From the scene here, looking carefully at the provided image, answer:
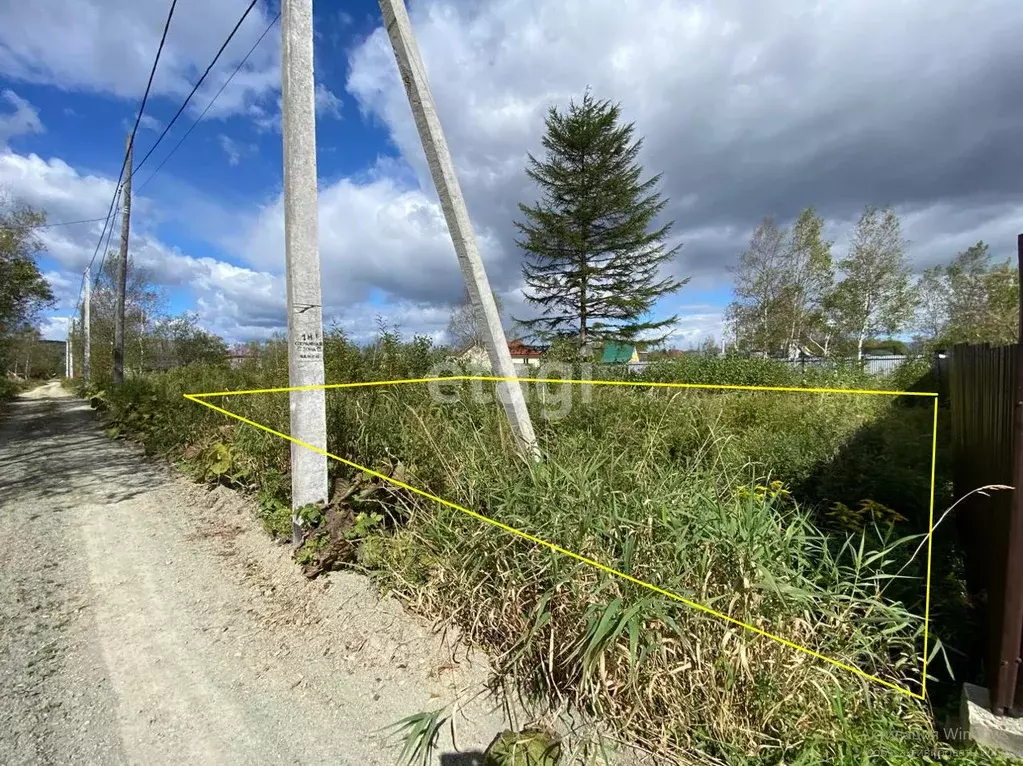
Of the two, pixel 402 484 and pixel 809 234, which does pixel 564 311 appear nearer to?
pixel 809 234

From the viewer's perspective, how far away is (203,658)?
7.25ft

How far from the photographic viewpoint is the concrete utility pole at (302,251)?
3109 mm

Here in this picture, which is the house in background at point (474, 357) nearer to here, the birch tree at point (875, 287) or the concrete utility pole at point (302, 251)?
the concrete utility pole at point (302, 251)

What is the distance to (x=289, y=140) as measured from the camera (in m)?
3.10

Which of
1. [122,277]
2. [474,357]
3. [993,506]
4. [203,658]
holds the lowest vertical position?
[203,658]

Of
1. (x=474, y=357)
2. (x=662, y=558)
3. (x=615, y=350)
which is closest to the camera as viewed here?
(x=662, y=558)

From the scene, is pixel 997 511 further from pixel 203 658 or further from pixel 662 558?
pixel 203 658

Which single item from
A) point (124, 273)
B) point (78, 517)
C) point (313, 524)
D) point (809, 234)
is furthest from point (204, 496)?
point (809, 234)

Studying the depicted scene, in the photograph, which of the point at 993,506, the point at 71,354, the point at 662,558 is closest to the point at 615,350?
the point at 993,506

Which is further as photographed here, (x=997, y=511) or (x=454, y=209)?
(x=454, y=209)

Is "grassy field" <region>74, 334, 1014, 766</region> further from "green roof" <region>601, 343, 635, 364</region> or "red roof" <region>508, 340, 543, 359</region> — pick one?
"red roof" <region>508, 340, 543, 359</region>

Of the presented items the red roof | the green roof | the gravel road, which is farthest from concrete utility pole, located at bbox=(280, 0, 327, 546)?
the red roof

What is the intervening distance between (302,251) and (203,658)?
2482 millimetres

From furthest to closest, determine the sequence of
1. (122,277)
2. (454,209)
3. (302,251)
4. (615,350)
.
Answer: (615,350)
(122,277)
(454,209)
(302,251)
